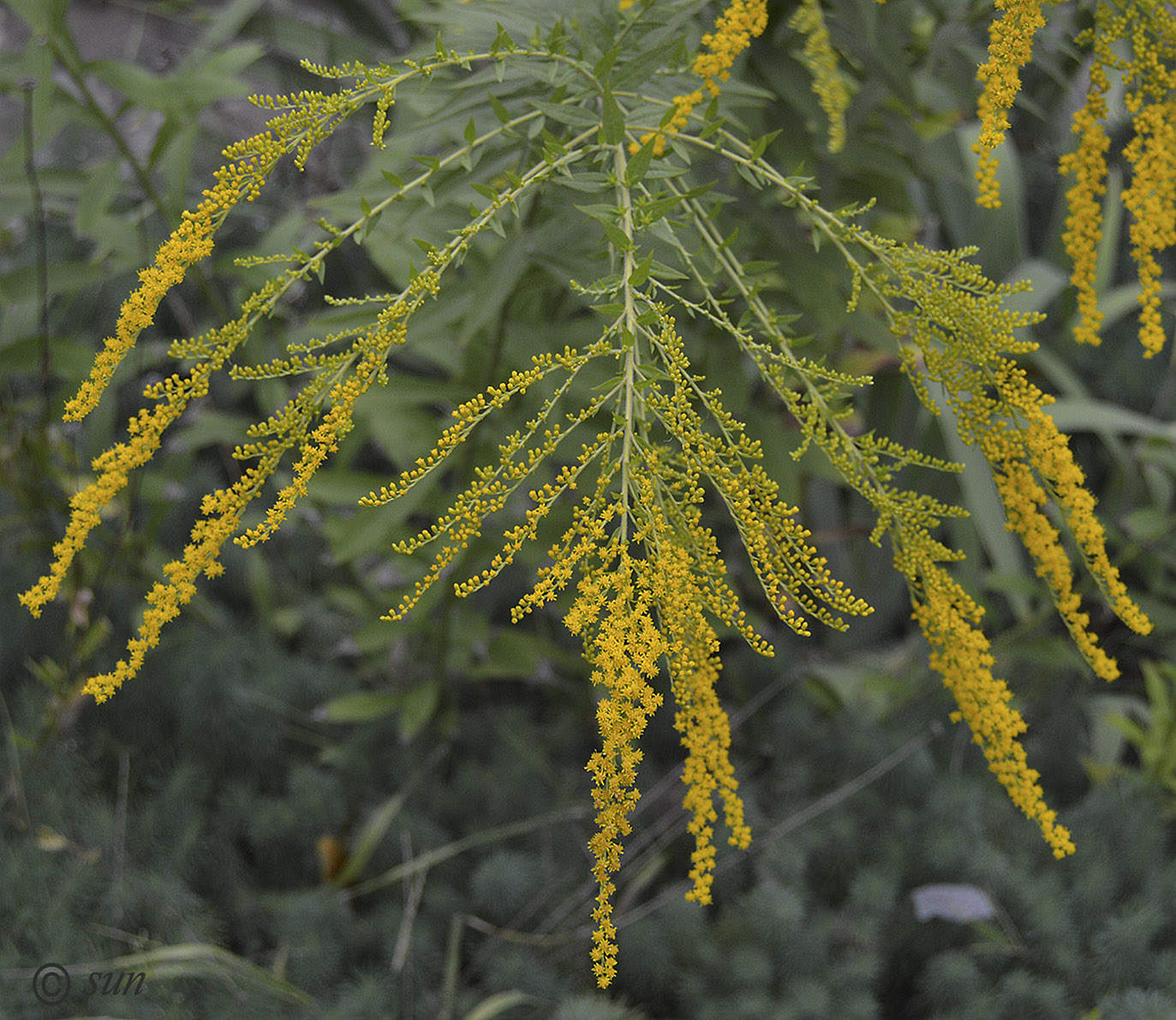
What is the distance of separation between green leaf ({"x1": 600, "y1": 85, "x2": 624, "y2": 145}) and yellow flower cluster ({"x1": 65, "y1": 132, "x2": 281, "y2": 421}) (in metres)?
0.36

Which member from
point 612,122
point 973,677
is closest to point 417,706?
point 973,677

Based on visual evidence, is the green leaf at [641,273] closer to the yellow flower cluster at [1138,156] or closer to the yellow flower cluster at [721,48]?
the yellow flower cluster at [721,48]

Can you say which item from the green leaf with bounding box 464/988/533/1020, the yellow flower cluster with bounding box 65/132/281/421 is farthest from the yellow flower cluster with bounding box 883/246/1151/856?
the green leaf with bounding box 464/988/533/1020

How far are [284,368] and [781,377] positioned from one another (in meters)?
0.55

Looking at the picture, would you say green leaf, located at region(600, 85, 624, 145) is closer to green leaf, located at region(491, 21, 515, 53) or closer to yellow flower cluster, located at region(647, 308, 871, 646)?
green leaf, located at region(491, 21, 515, 53)

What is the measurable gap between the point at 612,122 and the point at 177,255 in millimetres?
498

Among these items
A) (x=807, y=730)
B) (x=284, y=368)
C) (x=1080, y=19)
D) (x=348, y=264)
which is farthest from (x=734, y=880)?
(x=348, y=264)

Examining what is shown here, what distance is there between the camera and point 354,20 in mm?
3346

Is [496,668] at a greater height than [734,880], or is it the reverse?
[496,668]

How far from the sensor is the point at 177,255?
1005 millimetres

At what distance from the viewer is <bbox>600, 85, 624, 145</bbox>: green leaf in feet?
3.70

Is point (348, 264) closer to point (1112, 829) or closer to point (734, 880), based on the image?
point (734, 880)

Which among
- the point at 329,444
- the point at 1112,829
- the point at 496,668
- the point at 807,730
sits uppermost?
the point at 329,444

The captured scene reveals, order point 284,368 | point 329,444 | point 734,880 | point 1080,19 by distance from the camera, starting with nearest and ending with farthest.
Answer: point 329,444
point 284,368
point 1080,19
point 734,880
